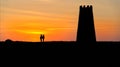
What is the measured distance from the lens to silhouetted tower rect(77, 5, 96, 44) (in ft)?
108

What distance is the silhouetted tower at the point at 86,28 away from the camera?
33031 mm

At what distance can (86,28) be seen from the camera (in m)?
33.3
